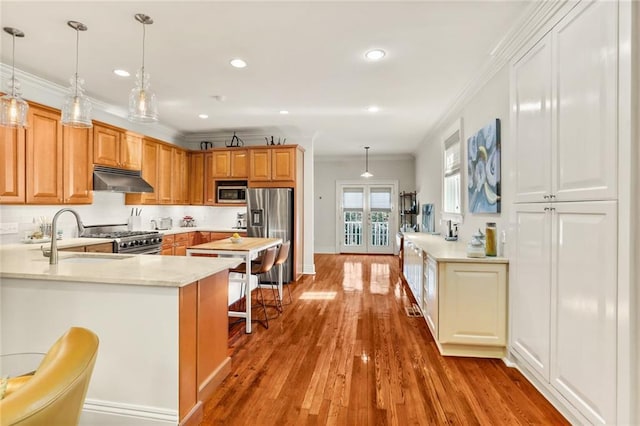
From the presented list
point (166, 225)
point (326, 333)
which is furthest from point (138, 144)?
point (326, 333)

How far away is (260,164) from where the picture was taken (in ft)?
18.1

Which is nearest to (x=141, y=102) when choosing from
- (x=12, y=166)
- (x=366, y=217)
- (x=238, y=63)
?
(x=238, y=63)

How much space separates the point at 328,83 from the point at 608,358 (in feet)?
10.5

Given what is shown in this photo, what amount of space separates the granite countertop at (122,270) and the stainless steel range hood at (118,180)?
170 centimetres

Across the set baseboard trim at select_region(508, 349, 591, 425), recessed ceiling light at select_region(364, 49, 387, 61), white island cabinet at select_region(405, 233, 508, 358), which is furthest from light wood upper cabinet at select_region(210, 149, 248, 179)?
baseboard trim at select_region(508, 349, 591, 425)

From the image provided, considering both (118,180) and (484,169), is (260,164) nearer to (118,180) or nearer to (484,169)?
(118,180)

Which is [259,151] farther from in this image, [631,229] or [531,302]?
[631,229]

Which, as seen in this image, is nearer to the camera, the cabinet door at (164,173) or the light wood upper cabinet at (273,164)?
the cabinet door at (164,173)

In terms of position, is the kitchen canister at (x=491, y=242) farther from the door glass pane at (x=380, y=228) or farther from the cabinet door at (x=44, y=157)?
the door glass pane at (x=380, y=228)

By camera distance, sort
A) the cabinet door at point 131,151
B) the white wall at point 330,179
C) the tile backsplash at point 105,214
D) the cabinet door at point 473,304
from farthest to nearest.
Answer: the white wall at point 330,179, the cabinet door at point 131,151, the tile backsplash at point 105,214, the cabinet door at point 473,304

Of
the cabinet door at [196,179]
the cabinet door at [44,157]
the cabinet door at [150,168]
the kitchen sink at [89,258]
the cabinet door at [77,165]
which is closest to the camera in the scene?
the kitchen sink at [89,258]

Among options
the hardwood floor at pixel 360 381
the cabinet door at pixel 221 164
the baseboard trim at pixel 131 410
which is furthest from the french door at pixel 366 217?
the baseboard trim at pixel 131 410

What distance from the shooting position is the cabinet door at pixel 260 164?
5.50m

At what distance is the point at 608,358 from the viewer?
152cm
